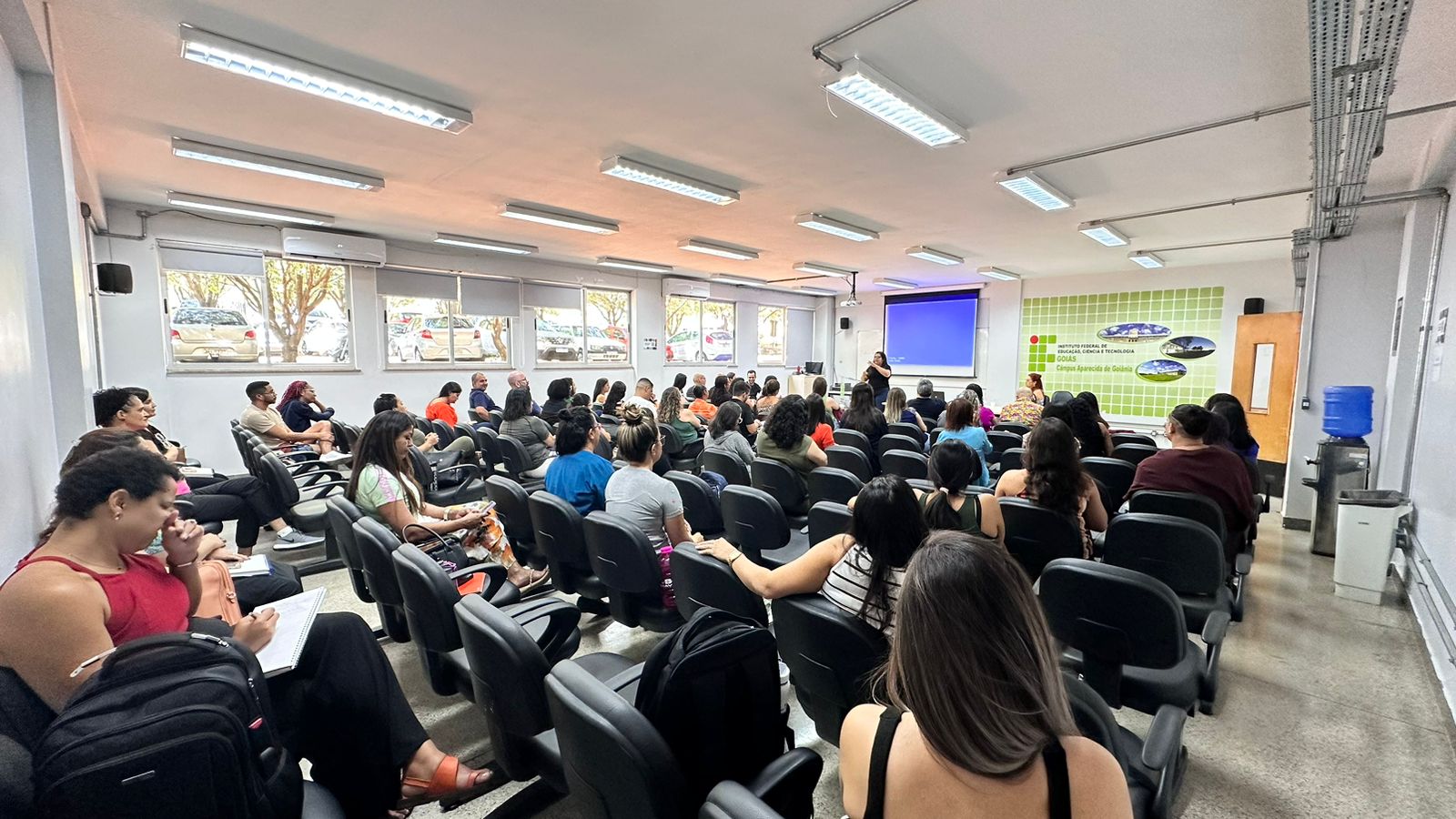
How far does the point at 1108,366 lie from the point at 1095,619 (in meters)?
10.6

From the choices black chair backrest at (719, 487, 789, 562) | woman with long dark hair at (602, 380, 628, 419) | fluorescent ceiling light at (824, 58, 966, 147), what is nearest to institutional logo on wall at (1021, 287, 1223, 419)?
fluorescent ceiling light at (824, 58, 966, 147)

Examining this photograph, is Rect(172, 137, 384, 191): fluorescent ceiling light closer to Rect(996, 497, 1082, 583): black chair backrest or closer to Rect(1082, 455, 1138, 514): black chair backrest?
Rect(996, 497, 1082, 583): black chair backrest

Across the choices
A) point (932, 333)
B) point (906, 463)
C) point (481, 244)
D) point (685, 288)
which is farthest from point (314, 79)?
point (932, 333)

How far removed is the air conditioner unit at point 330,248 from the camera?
7082mm

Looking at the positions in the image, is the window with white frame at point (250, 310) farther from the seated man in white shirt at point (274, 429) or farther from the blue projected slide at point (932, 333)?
the blue projected slide at point (932, 333)

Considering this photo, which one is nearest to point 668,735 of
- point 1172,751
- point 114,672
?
point 114,672

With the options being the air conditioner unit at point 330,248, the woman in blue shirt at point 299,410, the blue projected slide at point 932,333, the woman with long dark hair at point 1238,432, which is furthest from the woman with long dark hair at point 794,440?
the blue projected slide at point 932,333

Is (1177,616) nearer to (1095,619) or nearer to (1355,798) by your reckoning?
(1095,619)

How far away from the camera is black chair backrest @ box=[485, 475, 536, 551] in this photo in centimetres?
305

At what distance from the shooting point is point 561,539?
273 cm

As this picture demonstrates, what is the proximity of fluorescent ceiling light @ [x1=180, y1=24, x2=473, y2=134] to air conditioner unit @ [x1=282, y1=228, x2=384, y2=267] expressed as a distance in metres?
4.66

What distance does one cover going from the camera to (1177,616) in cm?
171

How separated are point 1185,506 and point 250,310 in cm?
960

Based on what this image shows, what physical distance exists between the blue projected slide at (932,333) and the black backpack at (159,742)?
41.9ft
